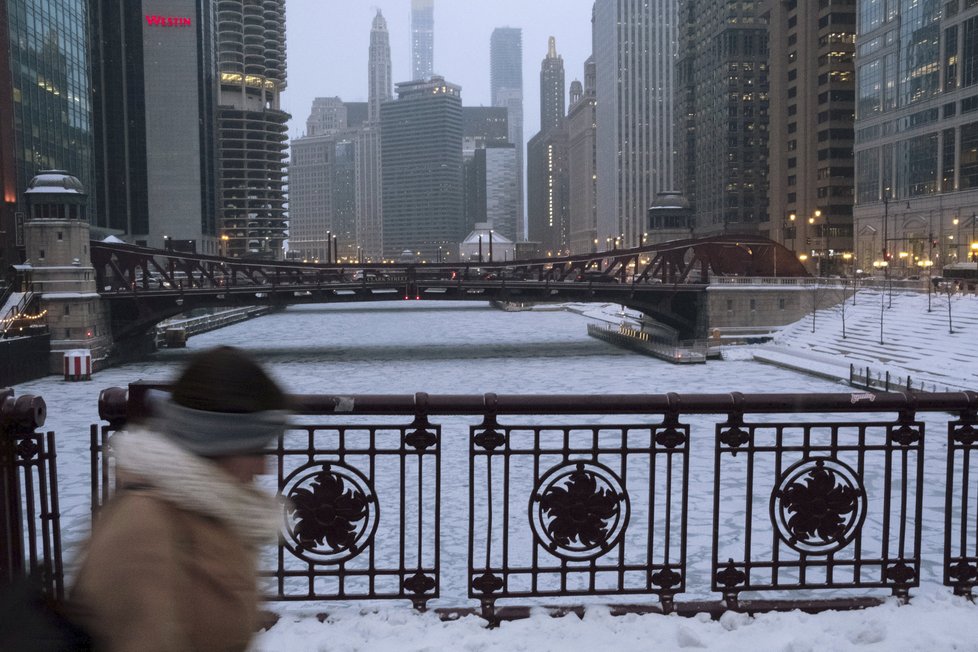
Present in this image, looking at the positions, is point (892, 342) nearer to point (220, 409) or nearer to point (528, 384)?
point (528, 384)

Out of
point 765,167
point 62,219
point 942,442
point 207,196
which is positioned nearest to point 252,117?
point 207,196

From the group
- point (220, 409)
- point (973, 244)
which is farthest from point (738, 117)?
point (220, 409)

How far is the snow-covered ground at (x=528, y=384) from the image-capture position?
525cm

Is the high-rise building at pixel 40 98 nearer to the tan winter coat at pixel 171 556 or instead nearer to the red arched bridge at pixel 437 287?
the red arched bridge at pixel 437 287

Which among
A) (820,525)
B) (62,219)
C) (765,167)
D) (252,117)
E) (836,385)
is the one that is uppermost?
(252,117)

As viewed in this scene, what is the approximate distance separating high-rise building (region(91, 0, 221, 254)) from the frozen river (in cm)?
3637

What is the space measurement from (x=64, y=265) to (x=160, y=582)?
56.3m

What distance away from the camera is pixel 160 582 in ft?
6.82

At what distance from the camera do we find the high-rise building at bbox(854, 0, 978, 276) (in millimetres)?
77688

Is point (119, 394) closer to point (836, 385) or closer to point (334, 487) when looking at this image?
point (334, 487)

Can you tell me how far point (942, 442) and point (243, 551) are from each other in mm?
25118

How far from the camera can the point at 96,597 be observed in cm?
203

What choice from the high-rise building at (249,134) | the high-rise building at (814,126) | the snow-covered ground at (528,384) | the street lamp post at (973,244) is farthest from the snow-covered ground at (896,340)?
the high-rise building at (249,134)

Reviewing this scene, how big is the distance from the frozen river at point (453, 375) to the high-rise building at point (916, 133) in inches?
1345
